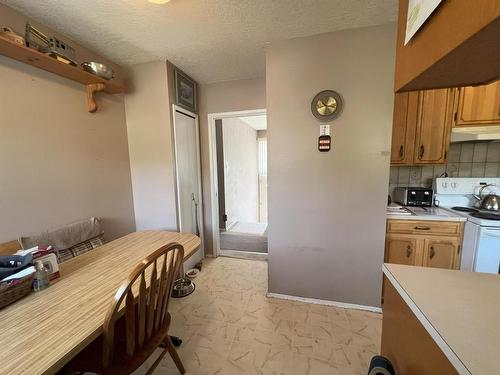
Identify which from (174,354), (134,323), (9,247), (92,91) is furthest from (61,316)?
(92,91)

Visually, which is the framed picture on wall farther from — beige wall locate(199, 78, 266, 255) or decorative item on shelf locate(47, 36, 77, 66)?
decorative item on shelf locate(47, 36, 77, 66)

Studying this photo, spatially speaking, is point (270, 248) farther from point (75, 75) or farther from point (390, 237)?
point (75, 75)

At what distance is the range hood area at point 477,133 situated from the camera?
1.92 meters

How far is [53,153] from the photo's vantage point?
1658 mm

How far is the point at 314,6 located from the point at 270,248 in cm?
195

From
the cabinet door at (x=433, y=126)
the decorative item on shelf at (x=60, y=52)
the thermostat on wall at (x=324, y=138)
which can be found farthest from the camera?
the cabinet door at (x=433, y=126)

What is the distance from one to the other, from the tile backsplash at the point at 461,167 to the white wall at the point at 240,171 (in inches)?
108

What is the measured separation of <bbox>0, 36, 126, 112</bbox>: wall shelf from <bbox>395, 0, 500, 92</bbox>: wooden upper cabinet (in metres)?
1.96

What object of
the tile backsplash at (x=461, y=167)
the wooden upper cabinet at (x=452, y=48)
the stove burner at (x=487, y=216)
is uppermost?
the wooden upper cabinet at (x=452, y=48)

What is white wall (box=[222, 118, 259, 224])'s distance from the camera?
4199mm

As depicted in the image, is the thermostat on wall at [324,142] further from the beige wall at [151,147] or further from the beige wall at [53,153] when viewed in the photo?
the beige wall at [53,153]

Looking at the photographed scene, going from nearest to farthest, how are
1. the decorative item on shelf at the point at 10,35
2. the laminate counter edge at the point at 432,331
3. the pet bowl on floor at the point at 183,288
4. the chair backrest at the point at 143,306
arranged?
the laminate counter edge at the point at 432,331
the chair backrest at the point at 143,306
the decorative item on shelf at the point at 10,35
the pet bowl on floor at the point at 183,288

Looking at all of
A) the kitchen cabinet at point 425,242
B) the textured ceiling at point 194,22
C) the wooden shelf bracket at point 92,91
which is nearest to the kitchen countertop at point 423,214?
the kitchen cabinet at point 425,242

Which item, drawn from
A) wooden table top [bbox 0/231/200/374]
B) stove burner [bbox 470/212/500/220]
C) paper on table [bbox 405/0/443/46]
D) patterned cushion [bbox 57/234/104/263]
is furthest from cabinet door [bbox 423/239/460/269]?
patterned cushion [bbox 57/234/104/263]
